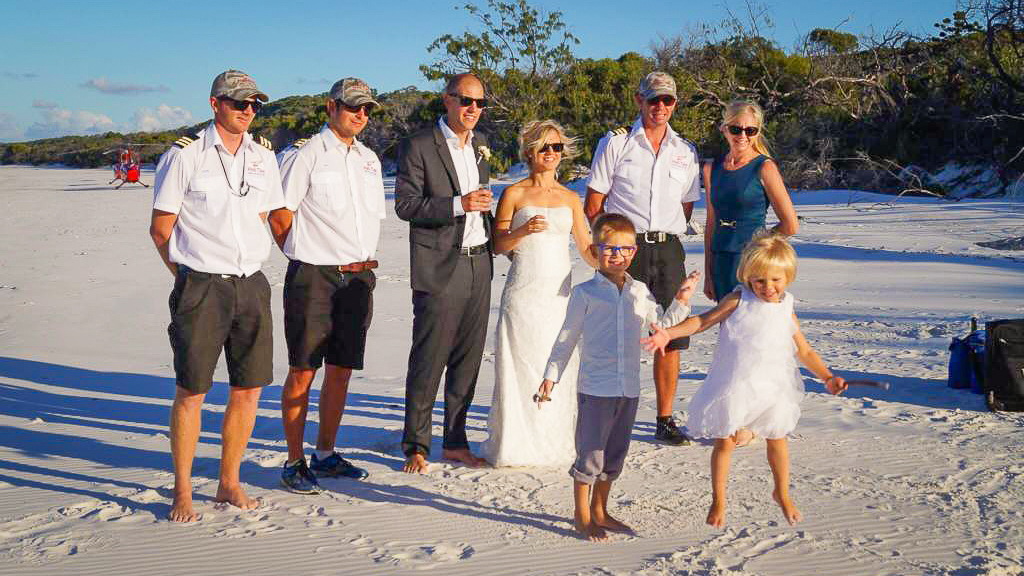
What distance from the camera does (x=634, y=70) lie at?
3203cm

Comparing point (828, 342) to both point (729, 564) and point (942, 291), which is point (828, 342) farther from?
point (729, 564)

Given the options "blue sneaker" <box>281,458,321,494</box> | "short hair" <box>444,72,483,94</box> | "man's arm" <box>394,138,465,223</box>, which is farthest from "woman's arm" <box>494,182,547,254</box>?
"blue sneaker" <box>281,458,321,494</box>

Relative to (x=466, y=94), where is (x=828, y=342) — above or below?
below

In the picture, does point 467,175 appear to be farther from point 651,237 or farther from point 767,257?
point 767,257

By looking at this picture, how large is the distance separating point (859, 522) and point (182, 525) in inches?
125

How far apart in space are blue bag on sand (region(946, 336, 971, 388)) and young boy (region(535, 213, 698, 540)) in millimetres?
3594

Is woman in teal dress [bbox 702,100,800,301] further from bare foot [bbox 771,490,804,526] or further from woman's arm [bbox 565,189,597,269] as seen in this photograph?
bare foot [bbox 771,490,804,526]

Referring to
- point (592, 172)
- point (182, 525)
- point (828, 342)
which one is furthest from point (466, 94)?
point (828, 342)

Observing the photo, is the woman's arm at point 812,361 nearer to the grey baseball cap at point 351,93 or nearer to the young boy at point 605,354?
the young boy at point 605,354

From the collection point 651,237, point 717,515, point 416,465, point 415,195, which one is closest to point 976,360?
point 651,237

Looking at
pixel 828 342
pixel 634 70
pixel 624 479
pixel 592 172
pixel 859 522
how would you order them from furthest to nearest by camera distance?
1. pixel 634 70
2. pixel 828 342
3. pixel 592 172
4. pixel 624 479
5. pixel 859 522

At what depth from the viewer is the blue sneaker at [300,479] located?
198 inches

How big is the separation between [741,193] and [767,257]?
143 centimetres

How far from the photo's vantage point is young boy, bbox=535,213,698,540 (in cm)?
427
